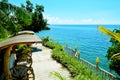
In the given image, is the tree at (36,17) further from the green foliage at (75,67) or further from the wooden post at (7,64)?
the wooden post at (7,64)

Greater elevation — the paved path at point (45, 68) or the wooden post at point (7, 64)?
the wooden post at point (7, 64)

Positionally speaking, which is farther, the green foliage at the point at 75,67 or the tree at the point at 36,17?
the tree at the point at 36,17

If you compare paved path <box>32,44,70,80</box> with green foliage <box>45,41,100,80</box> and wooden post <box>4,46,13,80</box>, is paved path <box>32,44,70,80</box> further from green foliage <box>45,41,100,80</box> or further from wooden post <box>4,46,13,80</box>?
wooden post <box>4,46,13,80</box>

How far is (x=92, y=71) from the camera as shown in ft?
34.9

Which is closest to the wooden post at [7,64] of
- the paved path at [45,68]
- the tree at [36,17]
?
the paved path at [45,68]

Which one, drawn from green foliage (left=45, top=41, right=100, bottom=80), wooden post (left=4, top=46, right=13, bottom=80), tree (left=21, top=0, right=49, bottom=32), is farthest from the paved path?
tree (left=21, top=0, right=49, bottom=32)

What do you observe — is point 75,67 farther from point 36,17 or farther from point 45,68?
point 36,17

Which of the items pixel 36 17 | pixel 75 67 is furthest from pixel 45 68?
pixel 36 17

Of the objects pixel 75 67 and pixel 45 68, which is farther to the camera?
pixel 45 68

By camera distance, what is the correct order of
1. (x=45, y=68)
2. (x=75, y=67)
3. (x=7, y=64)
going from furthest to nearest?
(x=45, y=68) → (x=75, y=67) → (x=7, y=64)

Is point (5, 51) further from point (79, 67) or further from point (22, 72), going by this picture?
point (79, 67)

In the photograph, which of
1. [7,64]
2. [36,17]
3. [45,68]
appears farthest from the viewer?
[36,17]

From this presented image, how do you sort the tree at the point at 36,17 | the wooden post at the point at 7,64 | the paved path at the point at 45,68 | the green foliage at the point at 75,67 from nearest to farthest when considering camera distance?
the wooden post at the point at 7,64 < the green foliage at the point at 75,67 < the paved path at the point at 45,68 < the tree at the point at 36,17

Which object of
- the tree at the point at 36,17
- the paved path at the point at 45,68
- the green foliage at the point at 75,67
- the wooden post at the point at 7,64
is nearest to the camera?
the wooden post at the point at 7,64
